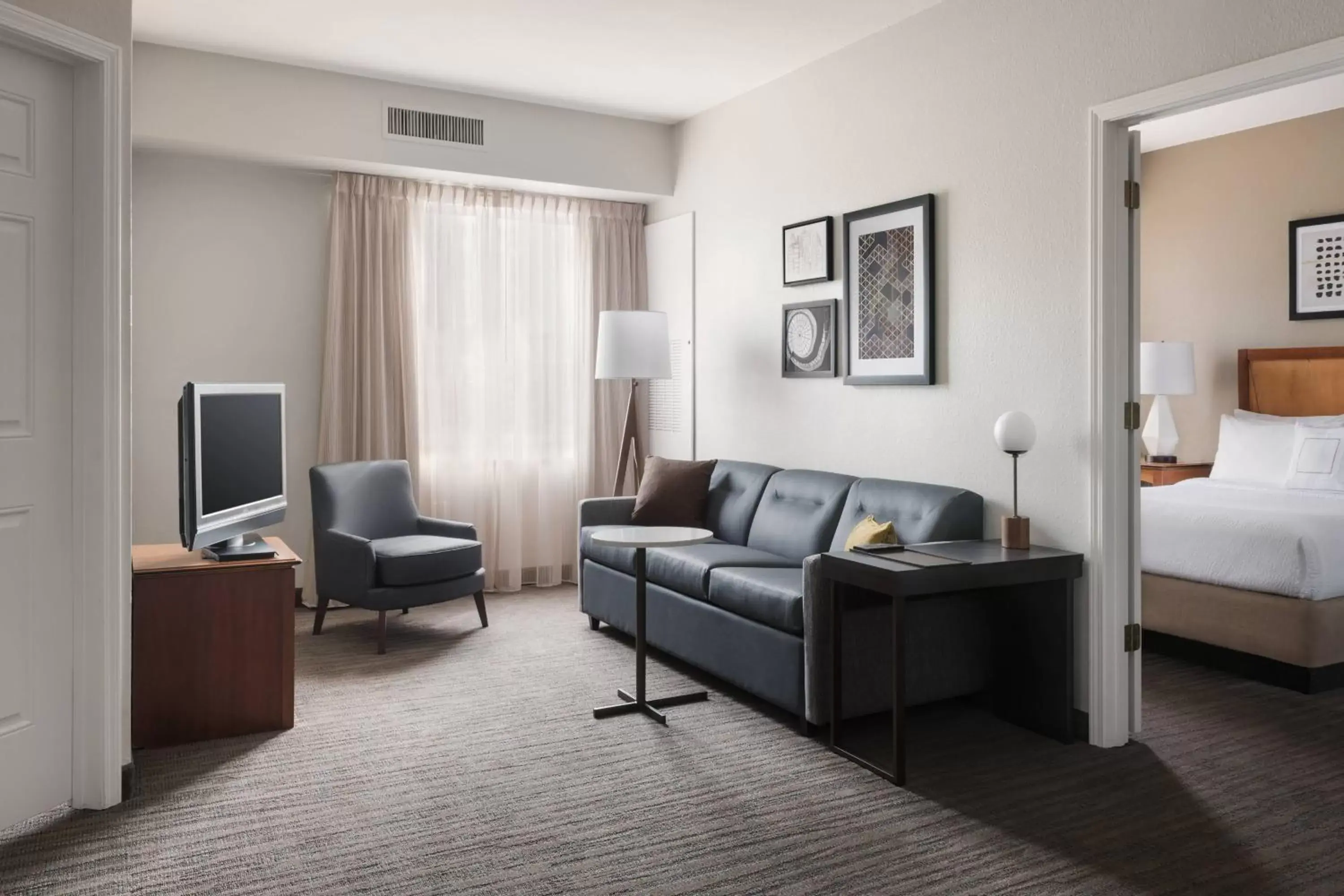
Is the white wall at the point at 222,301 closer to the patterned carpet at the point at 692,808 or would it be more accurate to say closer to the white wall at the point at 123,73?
the patterned carpet at the point at 692,808

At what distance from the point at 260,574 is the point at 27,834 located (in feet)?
3.45

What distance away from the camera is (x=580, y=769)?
315cm

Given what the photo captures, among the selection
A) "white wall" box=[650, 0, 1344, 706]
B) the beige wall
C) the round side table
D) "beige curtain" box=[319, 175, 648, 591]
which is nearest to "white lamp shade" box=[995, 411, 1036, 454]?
"white wall" box=[650, 0, 1344, 706]


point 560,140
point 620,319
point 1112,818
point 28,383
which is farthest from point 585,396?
point 1112,818

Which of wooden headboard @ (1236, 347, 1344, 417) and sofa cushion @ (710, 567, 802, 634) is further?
wooden headboard @ (1236, 347, 1344, 417)

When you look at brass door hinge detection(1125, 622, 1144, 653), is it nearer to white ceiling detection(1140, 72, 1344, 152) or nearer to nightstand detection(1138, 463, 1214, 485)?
white ceiling detection(1140, 72, 1344, 152)

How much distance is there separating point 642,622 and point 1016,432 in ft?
4.99

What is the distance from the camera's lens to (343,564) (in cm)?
467

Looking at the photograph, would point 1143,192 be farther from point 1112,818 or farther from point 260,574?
point 260,574

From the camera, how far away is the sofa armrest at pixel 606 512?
5141mm

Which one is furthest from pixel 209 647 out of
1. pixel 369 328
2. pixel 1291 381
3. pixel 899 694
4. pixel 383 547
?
pixel 1291 381

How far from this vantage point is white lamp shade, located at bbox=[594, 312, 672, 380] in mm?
5387

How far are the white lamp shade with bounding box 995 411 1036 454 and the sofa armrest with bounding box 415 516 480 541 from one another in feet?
9.12

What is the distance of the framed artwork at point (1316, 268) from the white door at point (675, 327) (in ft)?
11.8
